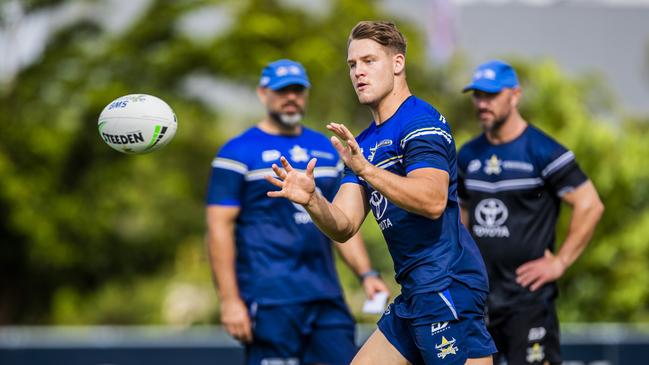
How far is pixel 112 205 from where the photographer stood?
21.9 m

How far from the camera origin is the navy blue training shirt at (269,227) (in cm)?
717

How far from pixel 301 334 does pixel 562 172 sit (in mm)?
2168

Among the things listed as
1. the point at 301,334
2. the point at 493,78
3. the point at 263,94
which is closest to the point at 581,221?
the point at 493,78

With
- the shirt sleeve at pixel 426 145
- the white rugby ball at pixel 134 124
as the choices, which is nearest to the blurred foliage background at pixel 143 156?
the white rugby ball at pixel 134 124

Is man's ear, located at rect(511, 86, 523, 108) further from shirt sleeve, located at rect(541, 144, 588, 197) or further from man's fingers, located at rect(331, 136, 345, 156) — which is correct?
man's fingers, located at rect(331, 136, 345, 156)

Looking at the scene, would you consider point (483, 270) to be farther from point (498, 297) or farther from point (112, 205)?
point (112, 205)

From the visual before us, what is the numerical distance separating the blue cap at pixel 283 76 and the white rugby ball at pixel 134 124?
1.39m

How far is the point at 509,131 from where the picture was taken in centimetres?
742

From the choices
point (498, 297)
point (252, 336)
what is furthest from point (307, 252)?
point (498, 297)

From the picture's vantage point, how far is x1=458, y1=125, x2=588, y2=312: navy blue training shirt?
7227 mm

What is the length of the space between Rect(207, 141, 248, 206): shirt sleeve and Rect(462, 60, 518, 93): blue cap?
173cm

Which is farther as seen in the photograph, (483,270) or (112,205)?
(112,205)

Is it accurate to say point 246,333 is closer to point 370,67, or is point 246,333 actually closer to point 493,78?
point 493,78

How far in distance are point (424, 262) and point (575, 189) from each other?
2.46 metres
